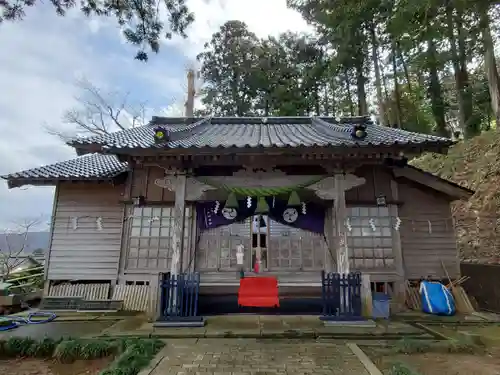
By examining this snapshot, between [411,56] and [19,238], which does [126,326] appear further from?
[411,56]

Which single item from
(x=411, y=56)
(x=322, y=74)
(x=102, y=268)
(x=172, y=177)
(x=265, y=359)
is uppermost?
(x=322, y=74)

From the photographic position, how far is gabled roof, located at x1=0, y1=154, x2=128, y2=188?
762 centimetres

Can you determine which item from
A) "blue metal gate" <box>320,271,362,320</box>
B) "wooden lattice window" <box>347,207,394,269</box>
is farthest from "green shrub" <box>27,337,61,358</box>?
"wooden lattice window" <box>347,207,394,269</box>

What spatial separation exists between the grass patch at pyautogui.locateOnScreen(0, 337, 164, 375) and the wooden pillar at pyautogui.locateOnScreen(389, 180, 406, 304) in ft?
18.8

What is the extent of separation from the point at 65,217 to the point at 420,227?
30.8 feet

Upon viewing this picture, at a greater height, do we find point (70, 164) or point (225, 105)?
point (225, 105)

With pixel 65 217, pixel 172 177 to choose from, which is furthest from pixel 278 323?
pixel 65 217

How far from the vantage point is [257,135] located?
8609 mm

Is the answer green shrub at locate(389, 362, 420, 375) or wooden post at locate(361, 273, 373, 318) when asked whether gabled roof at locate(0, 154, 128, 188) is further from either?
green shrub at locate(389, 362, 420, 375)

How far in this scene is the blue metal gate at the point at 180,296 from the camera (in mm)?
5930

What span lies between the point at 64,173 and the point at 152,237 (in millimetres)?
2810

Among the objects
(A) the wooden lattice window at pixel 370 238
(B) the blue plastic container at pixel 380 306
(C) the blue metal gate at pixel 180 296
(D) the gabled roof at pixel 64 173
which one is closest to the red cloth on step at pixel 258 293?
(C) the blue metal gate at pixel 180 296

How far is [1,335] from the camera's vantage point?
17.4ft

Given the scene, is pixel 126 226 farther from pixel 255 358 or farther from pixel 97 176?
pixel 255 358
